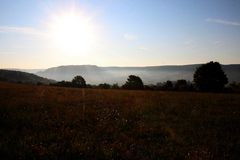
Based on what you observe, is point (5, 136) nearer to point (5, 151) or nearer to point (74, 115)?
point (5, 151)

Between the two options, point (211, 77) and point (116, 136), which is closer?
point (116, 136)

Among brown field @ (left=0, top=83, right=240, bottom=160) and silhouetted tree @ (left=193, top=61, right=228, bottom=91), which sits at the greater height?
silhouetted tree @ (left=193, top=61, right=228, bottom=91)

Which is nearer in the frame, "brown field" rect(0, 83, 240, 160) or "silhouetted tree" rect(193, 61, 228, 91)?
"brown field" rect(0, 83, 240, 160)

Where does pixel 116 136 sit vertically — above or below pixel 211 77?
below

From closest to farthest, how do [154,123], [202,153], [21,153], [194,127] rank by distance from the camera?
1. [21,153]
2. [202,153]
3. [194,127]
4. [154,123]

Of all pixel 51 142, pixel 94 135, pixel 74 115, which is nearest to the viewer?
pixel 51 142

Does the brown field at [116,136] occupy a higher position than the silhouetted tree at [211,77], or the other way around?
the silhouetted tree at [211,77]

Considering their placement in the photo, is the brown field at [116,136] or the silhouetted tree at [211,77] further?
the silhouetted tree at [211,77]

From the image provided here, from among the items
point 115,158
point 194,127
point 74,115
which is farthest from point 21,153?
point 194,127

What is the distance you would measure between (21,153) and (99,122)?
4884 mm

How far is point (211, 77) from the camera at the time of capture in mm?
58625

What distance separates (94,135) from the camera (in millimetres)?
9547

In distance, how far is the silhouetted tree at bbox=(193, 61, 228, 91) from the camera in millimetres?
57906

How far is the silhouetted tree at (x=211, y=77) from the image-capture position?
57906 mm
